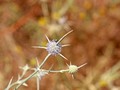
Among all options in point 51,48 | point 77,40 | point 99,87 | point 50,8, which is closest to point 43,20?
point 50,8

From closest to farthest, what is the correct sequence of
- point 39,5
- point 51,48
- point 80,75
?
1. point 51,48
2. point 80,75
3. point 39,5

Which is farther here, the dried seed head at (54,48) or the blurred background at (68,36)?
the blurred background at (68,36)

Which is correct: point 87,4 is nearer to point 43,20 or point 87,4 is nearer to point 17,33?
point 43,20

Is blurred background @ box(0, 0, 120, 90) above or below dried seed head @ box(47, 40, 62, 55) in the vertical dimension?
above

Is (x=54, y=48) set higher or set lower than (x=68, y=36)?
lower

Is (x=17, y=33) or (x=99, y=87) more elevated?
(x=17, y=33)

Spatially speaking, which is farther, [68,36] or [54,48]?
[68,36]

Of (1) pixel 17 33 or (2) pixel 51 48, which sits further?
(1) pixel 17 33

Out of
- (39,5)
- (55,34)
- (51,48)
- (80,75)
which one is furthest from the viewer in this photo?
(39,5)
